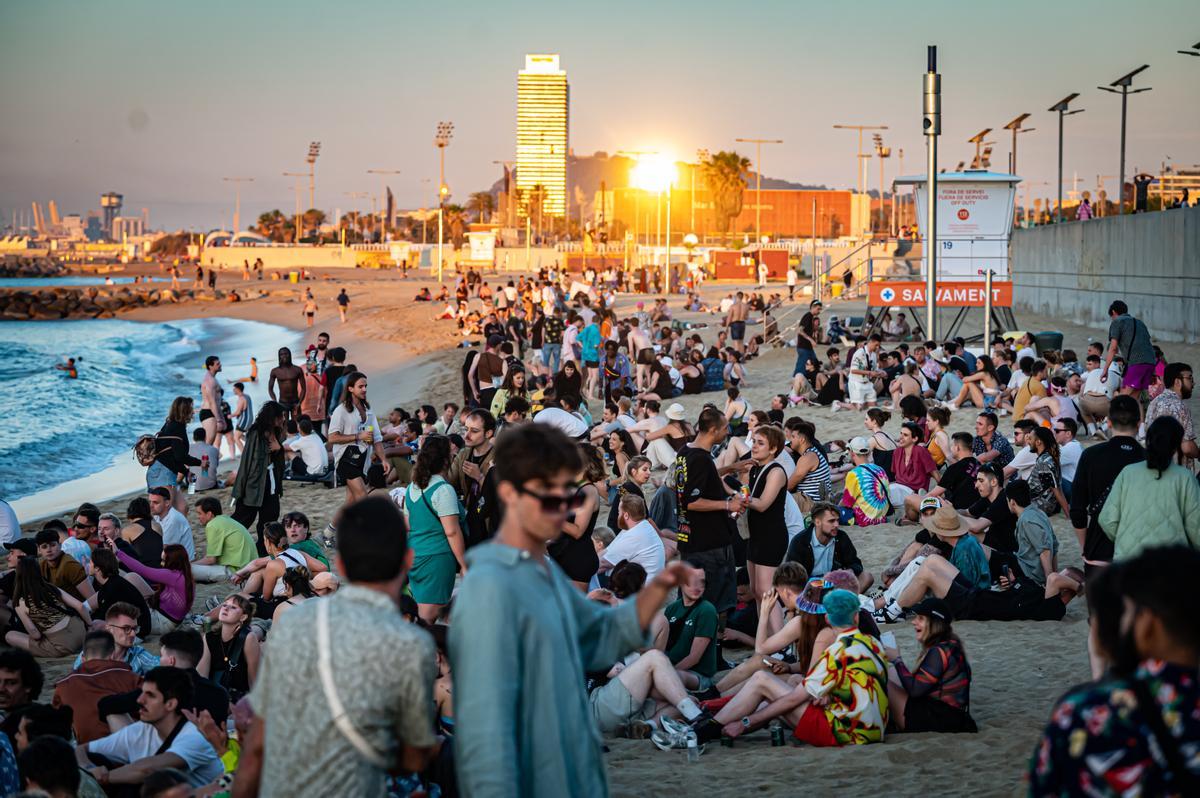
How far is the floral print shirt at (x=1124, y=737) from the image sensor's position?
7.98 ft

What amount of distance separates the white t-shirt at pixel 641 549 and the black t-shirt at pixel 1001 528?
8.57ft

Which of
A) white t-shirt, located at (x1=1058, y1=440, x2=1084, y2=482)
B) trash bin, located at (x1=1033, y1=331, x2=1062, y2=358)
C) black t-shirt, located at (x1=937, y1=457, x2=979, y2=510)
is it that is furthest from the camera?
trash bin, located at (x1=1033, y1=331, x2=1062, y2=358)

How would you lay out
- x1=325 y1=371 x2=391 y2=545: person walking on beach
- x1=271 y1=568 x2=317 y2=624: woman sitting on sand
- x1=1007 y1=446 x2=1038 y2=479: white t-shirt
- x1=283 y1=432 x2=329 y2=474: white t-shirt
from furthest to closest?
x1=283 y1=432 x2=329 y2=474: white t-shirt
x1=325 y1=371 x2=391 y2=545: person walking on beach
x1=1007 y1=446 x2=1038 y2=479: white t-shirt
x1=271 y1=568 x2=317 y2=624: woman sitting on sand

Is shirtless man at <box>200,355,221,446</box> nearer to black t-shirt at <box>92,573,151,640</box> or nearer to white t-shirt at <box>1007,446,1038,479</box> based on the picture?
black t-shirt at <box>92,573,151,640</box>

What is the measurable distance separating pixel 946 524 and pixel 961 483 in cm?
196

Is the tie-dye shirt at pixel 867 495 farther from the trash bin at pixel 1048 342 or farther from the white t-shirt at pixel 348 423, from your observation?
the trash bin at pixel 1048 342

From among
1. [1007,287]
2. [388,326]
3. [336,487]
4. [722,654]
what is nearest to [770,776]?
[722,654]

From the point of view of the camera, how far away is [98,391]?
113ft

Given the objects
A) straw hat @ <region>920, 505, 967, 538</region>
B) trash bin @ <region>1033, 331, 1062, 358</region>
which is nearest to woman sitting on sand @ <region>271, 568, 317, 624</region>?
straw hat @ <region>920, 505, 967, 538</region>

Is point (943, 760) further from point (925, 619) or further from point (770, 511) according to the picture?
point (770, 511)

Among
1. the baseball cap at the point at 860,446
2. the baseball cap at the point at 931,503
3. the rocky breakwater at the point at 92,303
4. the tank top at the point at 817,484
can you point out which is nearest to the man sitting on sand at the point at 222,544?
the tank top at the point at 817,484

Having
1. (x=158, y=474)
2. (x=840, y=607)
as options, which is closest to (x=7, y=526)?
(x=158, y=474)

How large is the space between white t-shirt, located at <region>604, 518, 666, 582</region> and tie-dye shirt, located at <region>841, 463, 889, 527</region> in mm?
3810

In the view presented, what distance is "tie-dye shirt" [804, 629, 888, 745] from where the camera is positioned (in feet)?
19.3
